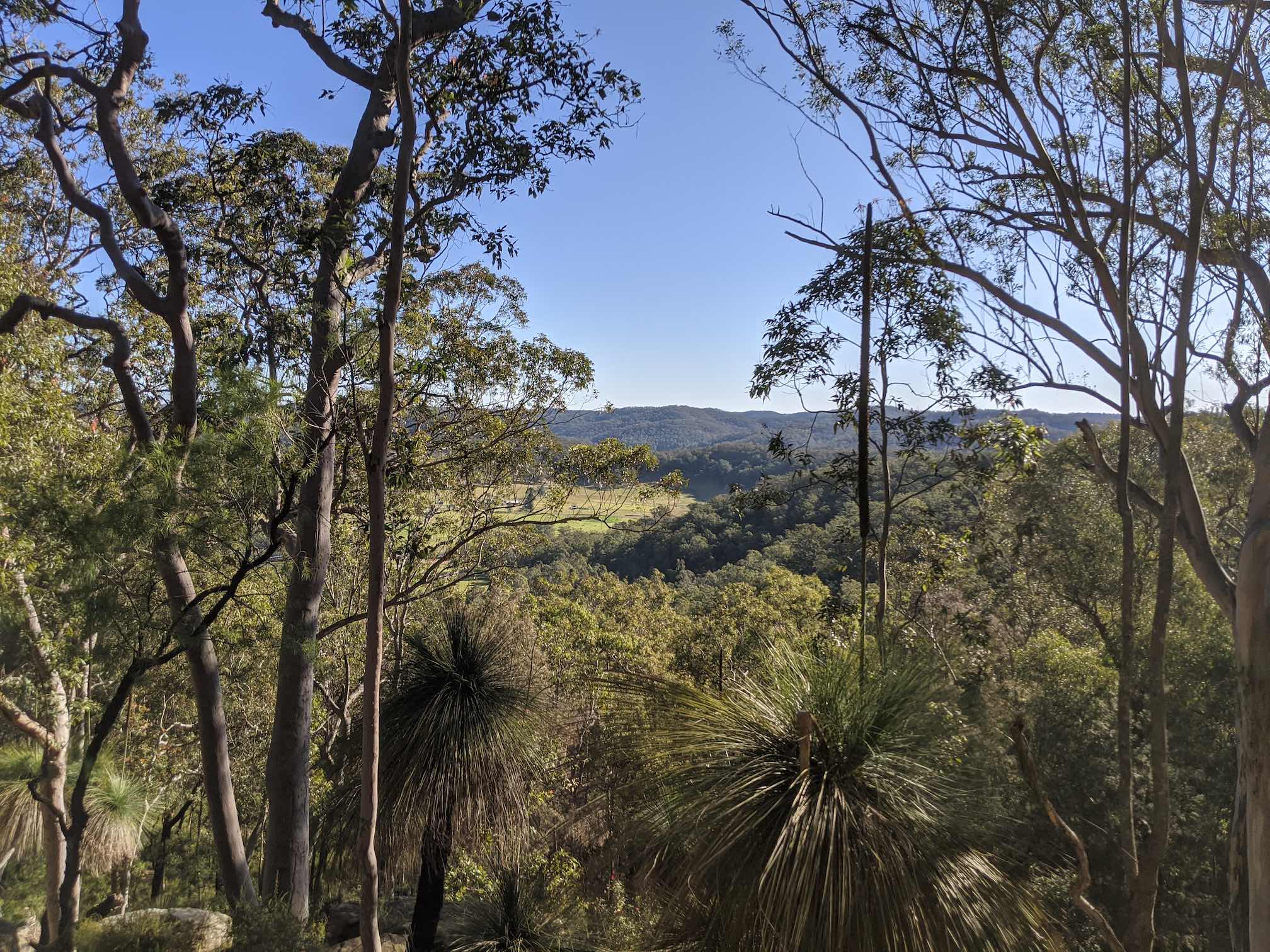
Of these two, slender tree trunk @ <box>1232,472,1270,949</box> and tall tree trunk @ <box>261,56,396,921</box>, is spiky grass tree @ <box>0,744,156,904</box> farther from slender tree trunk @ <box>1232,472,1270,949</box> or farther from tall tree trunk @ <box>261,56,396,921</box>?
slender tree trunk @ <box>1232,472,1270,949</box>

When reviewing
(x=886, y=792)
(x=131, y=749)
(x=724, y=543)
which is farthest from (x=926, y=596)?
(x=724, y=543)

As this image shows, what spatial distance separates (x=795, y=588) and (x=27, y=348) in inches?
515

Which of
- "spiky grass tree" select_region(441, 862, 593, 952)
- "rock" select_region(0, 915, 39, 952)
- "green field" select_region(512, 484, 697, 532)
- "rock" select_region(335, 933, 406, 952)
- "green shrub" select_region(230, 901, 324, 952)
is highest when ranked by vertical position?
"green field" select_region(512, 484, 697, 532)

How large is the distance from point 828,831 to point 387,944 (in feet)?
20.9

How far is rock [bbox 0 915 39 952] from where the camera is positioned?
24.0 feet

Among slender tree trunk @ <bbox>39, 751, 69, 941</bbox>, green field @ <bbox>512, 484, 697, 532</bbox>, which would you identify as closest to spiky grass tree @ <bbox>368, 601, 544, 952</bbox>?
green field @ <bbox>512, 484, 697, 532</bbox>

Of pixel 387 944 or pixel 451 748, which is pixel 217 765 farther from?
pixel 387 944

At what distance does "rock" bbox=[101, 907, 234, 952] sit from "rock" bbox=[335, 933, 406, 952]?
101cm

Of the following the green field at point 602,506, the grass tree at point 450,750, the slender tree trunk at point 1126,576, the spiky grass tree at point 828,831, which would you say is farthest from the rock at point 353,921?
the slender tree trunk at point 1126,576

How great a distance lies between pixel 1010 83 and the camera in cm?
554

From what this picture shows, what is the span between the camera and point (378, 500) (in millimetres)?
3537

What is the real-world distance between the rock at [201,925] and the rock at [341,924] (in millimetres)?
1533

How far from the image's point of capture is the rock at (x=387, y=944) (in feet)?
22.9

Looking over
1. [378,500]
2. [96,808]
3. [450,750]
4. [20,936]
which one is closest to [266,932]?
[450,750]
